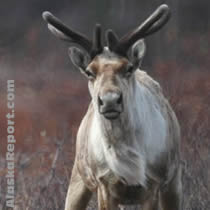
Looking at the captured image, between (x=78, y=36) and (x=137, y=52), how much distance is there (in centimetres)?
58

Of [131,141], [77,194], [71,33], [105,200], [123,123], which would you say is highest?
[71,33]

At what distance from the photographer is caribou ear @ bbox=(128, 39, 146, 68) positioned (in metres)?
8.48

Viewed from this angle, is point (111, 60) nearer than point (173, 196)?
Yes

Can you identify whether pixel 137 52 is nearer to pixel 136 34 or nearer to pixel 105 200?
pixel 136 34

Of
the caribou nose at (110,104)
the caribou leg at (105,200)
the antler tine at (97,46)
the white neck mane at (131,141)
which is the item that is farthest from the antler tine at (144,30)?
the caribou leg at (105,200)

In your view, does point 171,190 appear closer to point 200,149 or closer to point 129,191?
point 129,191

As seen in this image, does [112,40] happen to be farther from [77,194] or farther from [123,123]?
[77,194]

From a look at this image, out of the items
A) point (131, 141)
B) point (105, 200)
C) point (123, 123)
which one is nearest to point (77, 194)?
point (105, 200)

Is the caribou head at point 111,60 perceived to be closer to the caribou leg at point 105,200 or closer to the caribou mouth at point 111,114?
the caribou mouth at point 111,114

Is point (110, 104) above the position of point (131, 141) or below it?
above

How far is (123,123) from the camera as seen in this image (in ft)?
27.5

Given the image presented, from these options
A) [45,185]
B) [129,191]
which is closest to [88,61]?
[129,191]

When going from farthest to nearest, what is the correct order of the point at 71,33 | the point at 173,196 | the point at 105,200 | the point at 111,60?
the point at 173,196
the point at 105,200
the point at 71,33
the point at 111,60

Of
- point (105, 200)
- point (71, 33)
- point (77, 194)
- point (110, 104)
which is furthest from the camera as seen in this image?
point (77, 194)
